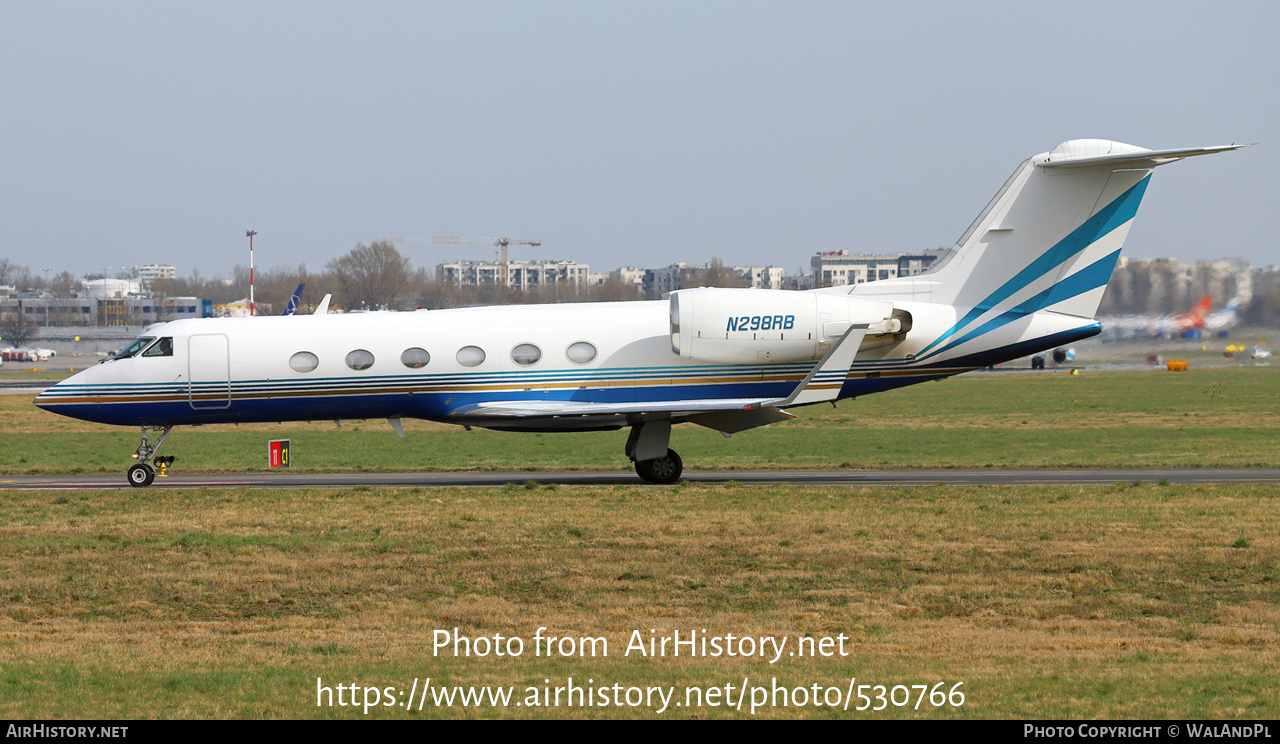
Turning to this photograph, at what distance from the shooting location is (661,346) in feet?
80.7

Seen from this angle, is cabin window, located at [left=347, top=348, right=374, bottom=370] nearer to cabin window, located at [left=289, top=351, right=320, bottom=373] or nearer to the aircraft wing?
cabin window, located at [left=289, top=351, right=320, bottom=373]

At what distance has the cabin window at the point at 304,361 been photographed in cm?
2466

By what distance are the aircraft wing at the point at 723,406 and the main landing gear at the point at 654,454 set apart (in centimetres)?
64

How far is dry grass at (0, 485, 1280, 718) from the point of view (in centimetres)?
991

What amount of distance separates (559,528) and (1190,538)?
8.87 metres

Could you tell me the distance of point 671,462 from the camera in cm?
2509

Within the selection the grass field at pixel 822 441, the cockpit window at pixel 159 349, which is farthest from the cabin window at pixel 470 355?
the cockpit window at pixel 159 349

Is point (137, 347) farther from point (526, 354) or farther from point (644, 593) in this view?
point (644, 593)

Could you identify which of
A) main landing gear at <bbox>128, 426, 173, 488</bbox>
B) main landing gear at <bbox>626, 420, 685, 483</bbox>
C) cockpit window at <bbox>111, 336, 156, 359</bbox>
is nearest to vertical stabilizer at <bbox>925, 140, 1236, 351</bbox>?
main landing gear at <bbox>626, 420, 685, 483</bbox>

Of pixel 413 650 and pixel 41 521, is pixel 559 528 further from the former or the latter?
pixel 41 521

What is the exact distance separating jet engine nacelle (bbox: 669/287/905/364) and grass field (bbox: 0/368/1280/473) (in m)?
5.22

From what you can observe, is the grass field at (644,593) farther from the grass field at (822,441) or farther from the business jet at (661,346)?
the grass field at (822,441)

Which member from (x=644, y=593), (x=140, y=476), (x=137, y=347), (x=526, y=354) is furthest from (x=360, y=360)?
(x=644, y=593)
